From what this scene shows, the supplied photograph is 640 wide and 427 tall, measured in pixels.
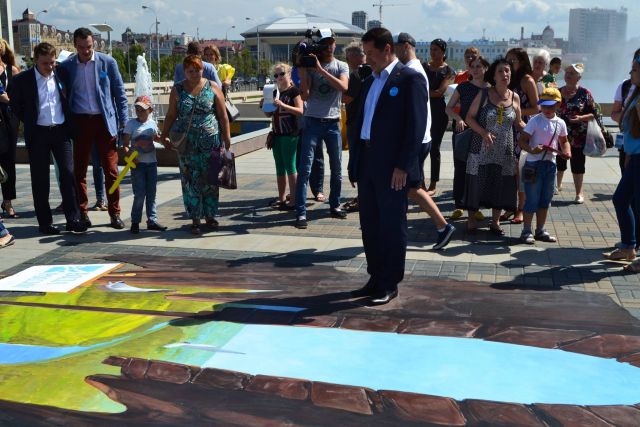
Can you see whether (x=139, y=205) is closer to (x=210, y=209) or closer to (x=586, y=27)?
(x=210, y=209)

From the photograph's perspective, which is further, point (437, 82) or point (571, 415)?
point (437, 82)

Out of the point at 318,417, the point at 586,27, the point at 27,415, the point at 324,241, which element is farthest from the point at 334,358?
the point at 586,27

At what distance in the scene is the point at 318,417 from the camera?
3.41m

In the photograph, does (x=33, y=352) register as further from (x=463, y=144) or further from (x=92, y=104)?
(x=463, y=144)

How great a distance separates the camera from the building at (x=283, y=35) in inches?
6555

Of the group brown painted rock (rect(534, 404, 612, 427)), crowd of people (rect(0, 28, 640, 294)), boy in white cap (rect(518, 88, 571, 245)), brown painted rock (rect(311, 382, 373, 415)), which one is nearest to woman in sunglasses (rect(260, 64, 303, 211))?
crowd of people (rect(0, 28, 640, 294))

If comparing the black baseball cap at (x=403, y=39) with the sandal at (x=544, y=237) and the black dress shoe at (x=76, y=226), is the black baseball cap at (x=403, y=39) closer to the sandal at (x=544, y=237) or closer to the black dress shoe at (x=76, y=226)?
the sandal at (x=544, y=237)

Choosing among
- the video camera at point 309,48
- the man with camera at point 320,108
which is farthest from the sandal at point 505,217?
the video camera at point 309,48

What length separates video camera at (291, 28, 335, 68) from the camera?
6.91 meters

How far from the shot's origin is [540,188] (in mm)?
6703

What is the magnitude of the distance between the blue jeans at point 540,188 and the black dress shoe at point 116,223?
398 cm

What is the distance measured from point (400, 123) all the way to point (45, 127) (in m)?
3.93

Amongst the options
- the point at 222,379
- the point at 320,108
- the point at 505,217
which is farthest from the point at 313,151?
the point at 222,379

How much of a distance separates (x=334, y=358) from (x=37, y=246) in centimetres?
386
